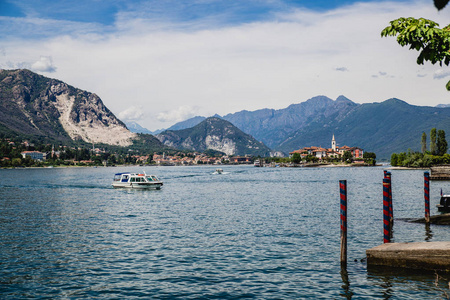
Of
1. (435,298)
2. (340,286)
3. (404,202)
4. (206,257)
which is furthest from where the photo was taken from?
(404,202)

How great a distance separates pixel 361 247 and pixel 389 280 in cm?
826

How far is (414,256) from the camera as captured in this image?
2341cm

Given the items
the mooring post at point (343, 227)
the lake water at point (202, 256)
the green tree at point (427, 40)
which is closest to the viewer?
the green tree at point (427, 40)

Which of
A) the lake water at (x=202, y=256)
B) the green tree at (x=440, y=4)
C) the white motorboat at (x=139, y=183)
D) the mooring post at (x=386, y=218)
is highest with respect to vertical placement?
the green tree at (x=440, y=4)

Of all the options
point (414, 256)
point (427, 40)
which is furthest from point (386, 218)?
point (427, 40)

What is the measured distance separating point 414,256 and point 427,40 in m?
15.7

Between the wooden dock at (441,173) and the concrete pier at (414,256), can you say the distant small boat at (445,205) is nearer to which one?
the concrete pier at (414,256)

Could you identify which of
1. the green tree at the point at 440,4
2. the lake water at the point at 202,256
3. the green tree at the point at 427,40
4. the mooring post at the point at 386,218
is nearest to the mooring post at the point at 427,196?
the lake water at the point at 202,256

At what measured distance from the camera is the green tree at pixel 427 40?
481 inches

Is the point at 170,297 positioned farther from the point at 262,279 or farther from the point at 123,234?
the point at 123,234

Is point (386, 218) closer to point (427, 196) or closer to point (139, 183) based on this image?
point (427, 196)

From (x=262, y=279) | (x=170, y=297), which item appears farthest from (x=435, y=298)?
(x=170, y=297)

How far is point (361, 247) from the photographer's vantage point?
30.4 meters

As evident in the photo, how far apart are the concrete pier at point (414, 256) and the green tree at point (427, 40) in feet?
47.3
